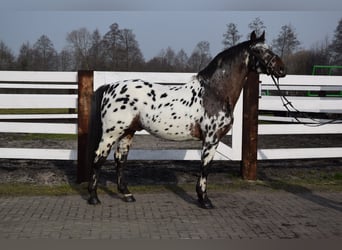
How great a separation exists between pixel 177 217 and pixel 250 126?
2.50 metres

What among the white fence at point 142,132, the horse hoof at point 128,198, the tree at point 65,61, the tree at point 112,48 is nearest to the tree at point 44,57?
the tree at point 65,61

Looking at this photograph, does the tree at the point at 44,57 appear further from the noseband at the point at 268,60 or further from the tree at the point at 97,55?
the noseband at the point at 268,60

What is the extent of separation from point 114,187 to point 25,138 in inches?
225

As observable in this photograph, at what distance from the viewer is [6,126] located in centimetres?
690

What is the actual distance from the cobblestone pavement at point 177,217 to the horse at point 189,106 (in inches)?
14.6

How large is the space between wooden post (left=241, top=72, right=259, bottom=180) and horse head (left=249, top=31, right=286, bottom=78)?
4.28ft

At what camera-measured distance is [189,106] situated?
543 cm

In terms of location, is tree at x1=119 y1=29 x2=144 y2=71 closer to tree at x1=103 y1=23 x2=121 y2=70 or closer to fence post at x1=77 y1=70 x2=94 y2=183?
tree at x1=103 y1=23 x2=121 y2=70

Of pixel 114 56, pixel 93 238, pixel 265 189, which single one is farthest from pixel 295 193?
pixel 114 56

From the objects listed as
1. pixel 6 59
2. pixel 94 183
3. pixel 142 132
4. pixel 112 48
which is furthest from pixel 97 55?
pixel 94 183

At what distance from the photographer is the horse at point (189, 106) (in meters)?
5.43

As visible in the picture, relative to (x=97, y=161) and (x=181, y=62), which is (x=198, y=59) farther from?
(x=97, y=161)

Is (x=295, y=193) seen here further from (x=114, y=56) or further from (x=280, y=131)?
(x=114, y=56)

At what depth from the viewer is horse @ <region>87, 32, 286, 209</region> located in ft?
17.8
